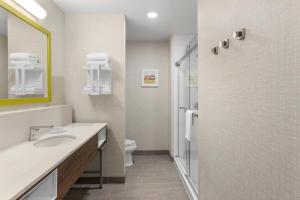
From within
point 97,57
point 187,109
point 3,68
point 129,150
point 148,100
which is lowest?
point 129,150

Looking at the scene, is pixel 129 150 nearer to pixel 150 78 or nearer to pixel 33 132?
pixel 150 78

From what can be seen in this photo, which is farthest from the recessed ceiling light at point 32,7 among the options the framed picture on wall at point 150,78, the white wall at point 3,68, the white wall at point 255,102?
the framed picture on wall at point 150,78

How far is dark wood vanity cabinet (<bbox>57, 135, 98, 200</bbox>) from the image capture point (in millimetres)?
1210

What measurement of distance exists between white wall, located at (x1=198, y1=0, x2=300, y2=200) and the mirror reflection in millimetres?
1649

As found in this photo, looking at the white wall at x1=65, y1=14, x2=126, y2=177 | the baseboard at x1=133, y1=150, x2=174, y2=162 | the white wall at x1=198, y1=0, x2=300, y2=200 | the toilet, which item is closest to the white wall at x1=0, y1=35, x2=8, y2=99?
the white wall at x1=65, y1=14, x2=126, y2=177

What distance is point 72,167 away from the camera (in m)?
1.42

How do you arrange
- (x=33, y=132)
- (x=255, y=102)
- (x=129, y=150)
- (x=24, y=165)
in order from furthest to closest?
(x=129, y=150), (x=33, y=132), (x=24, y=165), (x=255, y=102)

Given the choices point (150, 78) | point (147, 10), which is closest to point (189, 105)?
point (150, 78)

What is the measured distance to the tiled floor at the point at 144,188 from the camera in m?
2.43

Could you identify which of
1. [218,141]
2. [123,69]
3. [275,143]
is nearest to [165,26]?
[123,69]

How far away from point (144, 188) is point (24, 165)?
1.86 m

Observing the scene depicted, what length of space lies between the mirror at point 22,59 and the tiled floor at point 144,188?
1.30 meters

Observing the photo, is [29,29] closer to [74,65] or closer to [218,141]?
[74,65]

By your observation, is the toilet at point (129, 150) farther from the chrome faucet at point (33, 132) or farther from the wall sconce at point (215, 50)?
the wall sconce at point (215, 50)
